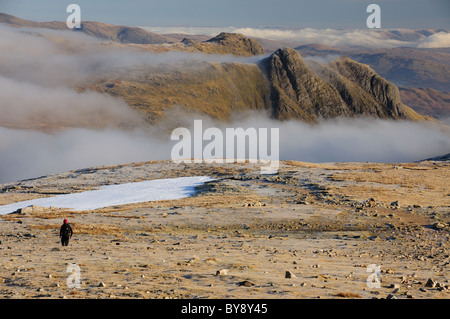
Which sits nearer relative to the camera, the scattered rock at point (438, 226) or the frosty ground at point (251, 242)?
the frosty ground at point (251, 242)

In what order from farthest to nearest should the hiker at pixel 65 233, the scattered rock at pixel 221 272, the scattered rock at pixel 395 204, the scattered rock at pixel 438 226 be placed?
1. the scattered rock at pixel 395 204
2. the scattered rock at pixel 438 226
3. the hiker at pixel 65 233
4. the scattered rock at pixel 221 272

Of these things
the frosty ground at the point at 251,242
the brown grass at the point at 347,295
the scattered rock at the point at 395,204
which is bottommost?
the frosty ground at the point at 251,242

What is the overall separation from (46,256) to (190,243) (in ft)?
31.9

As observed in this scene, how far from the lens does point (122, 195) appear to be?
64.7m

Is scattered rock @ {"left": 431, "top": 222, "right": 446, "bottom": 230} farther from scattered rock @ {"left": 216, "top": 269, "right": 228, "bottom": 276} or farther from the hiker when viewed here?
the hiker

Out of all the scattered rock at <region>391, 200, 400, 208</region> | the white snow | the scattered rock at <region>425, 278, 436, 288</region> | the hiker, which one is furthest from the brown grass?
the white snow

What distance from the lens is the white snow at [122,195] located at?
5956cm

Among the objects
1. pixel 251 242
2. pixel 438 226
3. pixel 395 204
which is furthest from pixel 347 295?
pixel 395 204

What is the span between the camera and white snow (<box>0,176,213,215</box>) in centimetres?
5956

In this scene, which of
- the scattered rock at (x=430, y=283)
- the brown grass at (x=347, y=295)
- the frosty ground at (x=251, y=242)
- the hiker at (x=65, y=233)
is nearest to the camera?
the brown grass at (x=347, y=295)

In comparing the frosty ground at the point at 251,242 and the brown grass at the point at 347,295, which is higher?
the brown grass at the point at 347,295

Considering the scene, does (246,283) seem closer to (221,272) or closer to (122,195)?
(221,272)

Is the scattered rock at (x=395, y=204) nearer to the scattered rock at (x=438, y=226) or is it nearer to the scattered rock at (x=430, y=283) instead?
the scattered rock at (x=438, y=226)

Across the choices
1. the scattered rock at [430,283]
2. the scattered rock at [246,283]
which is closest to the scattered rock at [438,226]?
the scattered rock at [430,283]
